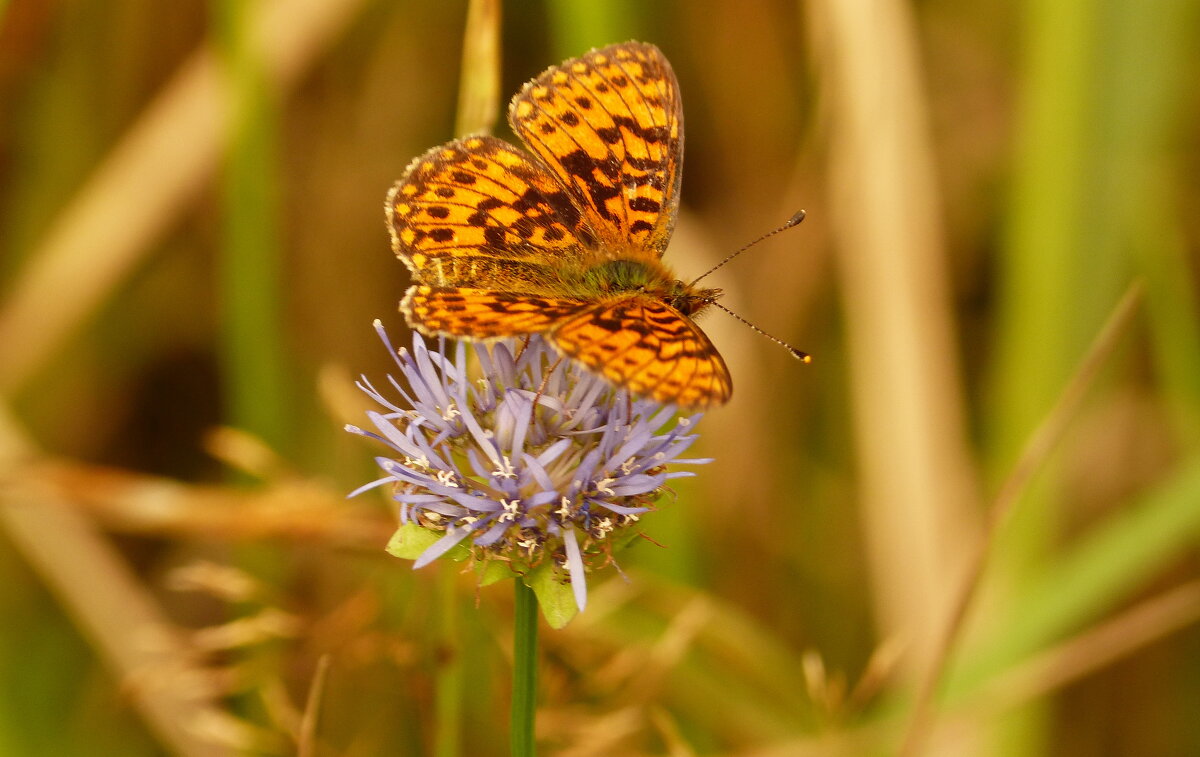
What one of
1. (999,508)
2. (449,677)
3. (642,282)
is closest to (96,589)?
(449,677)

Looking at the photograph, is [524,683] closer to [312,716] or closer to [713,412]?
[312,716]

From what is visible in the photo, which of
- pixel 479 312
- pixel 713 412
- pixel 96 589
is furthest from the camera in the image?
pixel 713 412

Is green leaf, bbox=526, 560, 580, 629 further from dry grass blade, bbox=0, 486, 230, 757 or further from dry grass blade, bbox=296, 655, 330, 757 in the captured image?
dry grass blade, bbox=0, 486, 230, 757

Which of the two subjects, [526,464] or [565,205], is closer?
[526,464]

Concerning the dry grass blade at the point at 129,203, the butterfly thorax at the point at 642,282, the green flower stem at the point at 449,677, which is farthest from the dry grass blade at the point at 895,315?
the dry grass blade at the point at 129,203

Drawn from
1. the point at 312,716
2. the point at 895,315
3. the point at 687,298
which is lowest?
the point at 895,315

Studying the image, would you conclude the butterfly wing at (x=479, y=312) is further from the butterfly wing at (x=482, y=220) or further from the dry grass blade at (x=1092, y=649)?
the dry grass blade at (x=1092, y=649)
